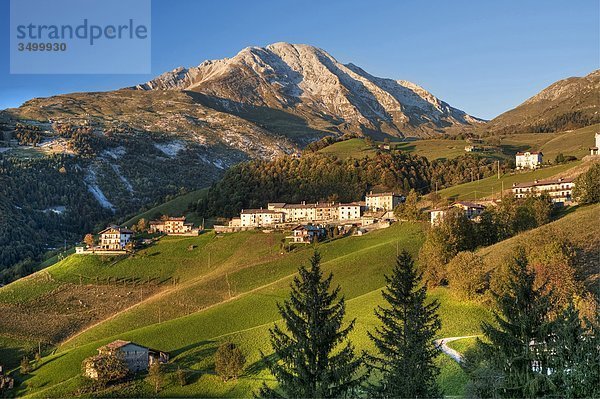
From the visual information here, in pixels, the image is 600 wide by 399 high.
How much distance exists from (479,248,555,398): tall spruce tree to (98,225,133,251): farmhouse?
95.7 meters

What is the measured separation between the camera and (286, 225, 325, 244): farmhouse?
104 metres

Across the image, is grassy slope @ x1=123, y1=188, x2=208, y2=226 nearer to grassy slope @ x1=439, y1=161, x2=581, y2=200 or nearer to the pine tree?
grassy slope @ x1=439, y1=161, x2=581, y2=200

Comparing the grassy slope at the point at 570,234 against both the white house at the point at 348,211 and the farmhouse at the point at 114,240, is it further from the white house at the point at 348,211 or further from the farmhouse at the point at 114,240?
the farmhouse at the point at 114,240

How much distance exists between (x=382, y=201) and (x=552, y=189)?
123 ft

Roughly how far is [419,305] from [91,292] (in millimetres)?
73469

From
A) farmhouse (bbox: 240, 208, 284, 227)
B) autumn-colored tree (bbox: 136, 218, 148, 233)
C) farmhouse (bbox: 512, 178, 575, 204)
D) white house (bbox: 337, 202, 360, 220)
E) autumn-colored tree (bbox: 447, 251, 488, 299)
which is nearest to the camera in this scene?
autumn-colored tree (bbox: 447, 251, 488, 299)

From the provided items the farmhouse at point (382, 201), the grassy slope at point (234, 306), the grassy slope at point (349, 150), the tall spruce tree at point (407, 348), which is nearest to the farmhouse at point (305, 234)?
the grassy slope at point (234, 306)

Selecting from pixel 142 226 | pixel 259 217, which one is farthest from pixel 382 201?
pixel 142 226

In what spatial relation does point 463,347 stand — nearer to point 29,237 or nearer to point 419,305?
point 419,305

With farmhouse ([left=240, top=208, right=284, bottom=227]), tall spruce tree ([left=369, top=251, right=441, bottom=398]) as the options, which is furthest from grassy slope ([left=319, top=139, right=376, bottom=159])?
tall spruce tree ([left=369, top=251, right=441, bottom=398])

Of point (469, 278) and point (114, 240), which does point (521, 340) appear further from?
point (114, 240)

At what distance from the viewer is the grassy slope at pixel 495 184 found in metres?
122

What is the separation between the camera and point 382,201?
13000cm

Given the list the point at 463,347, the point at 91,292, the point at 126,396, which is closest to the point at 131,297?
the point at 91,292
